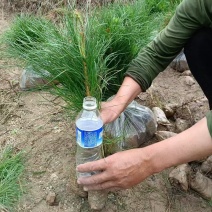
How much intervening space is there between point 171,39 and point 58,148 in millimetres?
889

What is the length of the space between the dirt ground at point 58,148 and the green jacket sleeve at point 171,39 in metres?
0.51

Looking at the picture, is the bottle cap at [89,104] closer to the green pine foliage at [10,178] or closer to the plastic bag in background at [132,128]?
the plastic bag in background at [132,128]

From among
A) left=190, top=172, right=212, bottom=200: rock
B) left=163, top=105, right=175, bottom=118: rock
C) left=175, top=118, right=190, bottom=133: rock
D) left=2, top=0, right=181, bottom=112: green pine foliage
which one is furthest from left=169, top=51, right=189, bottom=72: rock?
left=190, top=172, right=212, bottom=200: rock

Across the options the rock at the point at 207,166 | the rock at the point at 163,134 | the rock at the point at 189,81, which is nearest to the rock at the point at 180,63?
the rock at the point at 189,81

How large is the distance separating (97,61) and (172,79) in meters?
1.17

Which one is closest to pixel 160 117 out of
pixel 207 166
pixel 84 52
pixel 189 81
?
pixel 207 166

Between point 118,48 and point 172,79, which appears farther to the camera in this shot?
point 172,79

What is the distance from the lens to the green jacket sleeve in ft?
5.64

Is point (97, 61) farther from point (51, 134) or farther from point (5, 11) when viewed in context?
point (5, 11)

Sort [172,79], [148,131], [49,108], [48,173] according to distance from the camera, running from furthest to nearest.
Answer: [172,79] < [49,108] < [148,131] < [48,173]

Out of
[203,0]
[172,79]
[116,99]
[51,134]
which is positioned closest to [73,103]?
[116,99]

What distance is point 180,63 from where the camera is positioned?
2900 mm

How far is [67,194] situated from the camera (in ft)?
6.01

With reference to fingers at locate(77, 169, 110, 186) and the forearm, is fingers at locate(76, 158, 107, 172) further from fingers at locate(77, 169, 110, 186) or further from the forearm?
the forearm
